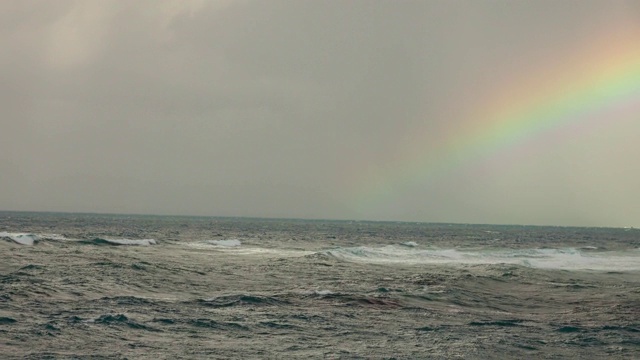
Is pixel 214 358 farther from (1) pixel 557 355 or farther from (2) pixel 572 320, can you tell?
(2) pixel 572 320

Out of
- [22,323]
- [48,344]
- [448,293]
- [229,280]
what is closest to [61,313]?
[22,323]

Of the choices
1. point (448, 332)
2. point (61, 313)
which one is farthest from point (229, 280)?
point (448, 332)

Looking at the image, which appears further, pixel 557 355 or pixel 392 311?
pixel 392 311

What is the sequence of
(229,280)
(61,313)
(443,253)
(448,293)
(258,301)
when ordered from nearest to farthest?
(61,313) → (258,301) → (448,293) → (229,280) → (443,253)

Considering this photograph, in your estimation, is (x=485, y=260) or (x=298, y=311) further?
(x=485, y=260)

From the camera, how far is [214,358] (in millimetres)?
16766

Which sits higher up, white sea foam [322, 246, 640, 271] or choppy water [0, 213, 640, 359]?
white sea foam [322, 246, 640, 271]

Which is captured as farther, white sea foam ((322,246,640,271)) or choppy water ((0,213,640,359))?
white sea foam ((322,246,640,271))

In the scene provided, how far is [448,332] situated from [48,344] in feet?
34.5

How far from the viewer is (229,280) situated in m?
34.0

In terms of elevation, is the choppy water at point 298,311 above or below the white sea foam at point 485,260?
below

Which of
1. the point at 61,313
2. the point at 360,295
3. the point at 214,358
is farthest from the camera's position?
the point at 360,295

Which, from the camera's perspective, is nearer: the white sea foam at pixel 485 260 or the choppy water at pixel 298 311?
the choppy water at pixel 298 311

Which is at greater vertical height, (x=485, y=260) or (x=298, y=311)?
(x=485, y=260)
